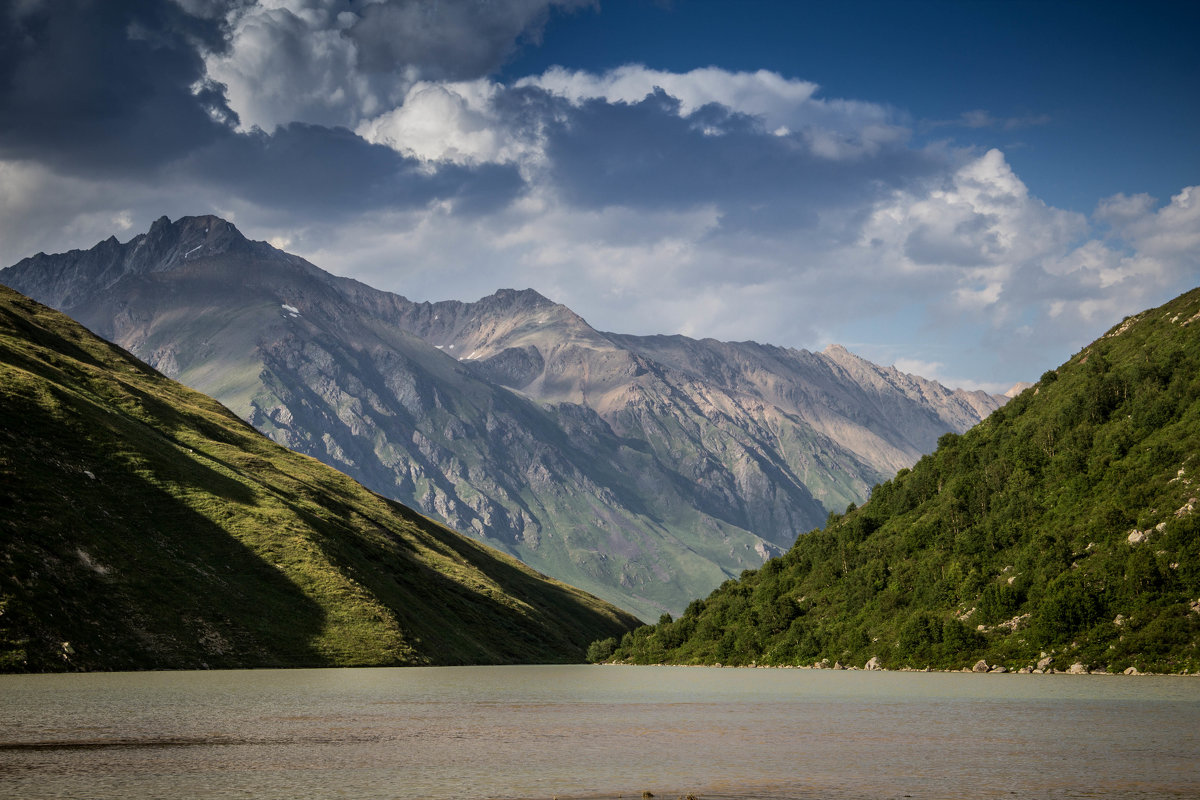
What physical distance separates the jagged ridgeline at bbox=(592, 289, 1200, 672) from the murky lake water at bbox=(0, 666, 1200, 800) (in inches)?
1757

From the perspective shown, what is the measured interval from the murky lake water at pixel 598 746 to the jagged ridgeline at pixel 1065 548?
44627 millimetres

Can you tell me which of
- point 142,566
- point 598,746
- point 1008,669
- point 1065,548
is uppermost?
point 1065,548

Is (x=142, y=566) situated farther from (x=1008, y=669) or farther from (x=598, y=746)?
(x=1008, y=669)

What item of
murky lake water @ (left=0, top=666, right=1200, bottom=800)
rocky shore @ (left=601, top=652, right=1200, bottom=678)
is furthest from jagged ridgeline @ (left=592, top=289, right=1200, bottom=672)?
murky lake water @ (left=0, top=666, right=1200, bottom=800)

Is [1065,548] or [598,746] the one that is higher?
[1065,548]

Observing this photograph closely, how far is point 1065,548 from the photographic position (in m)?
140

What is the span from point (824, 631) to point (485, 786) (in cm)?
16422

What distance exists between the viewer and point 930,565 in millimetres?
171250

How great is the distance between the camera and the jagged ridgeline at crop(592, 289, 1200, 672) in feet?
390

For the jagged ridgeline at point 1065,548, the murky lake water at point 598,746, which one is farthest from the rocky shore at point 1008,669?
the murky lake water at point 598,746

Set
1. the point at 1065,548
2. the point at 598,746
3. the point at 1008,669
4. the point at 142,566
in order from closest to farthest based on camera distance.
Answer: the point at 598,746 < the point at 1008,669 < the point at 1065,548 < the point at 142,566

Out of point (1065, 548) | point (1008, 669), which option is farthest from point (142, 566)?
point (1065, 548)

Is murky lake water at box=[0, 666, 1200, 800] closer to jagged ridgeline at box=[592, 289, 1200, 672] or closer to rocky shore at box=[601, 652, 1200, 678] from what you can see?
rocky shore at box=[601, 652, 1200, 678]

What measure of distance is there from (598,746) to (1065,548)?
120570 mm
